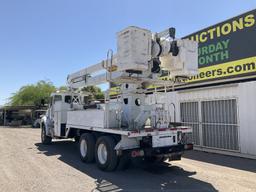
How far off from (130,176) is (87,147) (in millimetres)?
2406

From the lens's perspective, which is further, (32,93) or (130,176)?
(32,93)

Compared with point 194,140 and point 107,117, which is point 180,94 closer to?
point 194,140

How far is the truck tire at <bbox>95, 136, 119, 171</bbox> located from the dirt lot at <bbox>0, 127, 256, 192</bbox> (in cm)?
24

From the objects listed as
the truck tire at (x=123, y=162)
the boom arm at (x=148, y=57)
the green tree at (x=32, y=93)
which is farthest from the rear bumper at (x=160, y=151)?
the green tree at (x=32, y=93)

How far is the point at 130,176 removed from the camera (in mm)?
7977

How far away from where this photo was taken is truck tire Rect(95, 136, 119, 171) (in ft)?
27.3

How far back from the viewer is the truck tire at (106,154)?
27.3 feet

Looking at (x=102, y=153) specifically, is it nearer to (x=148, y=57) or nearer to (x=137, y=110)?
(x=137, y=110)

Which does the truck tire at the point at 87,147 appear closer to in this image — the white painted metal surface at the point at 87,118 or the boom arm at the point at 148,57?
the white painted metal surface at the point at 87,118

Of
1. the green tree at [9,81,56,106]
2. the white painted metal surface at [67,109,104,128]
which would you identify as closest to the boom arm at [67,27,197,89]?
the white painted metal surface at [67,109,104,128]

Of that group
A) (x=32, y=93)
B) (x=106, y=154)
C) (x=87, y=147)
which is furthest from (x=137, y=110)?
(x=32, y=93)

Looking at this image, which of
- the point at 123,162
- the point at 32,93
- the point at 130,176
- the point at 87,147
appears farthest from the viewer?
the point at 32,93

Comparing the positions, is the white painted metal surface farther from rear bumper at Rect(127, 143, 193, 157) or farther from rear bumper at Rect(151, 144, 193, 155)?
rear bumper at Rect(151, 144, 193, 155)

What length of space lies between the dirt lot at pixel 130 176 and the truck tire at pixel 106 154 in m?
0.24
